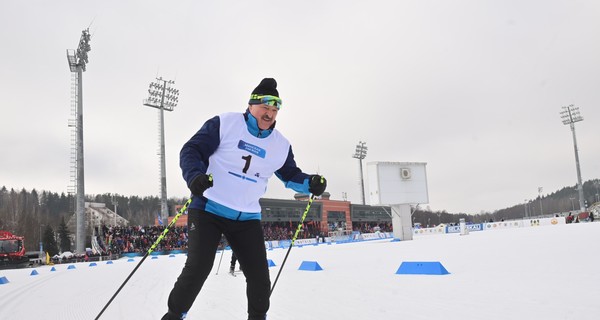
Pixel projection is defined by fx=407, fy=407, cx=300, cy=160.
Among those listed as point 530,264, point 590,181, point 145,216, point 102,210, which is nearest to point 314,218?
point 530,264

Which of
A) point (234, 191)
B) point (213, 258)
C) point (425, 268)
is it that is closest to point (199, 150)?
point (234, 191)

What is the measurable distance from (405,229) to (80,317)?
27.0 metres

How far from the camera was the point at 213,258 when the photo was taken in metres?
2.62

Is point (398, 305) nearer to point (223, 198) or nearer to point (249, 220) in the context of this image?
point (249, 220)

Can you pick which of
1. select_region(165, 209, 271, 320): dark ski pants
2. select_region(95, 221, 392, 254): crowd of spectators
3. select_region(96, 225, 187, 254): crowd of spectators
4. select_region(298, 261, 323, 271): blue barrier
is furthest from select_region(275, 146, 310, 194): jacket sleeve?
select_region(96, 225, 187, 254): crowd of spectators

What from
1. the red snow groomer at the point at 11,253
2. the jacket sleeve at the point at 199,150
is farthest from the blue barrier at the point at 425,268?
the red snow groomer at the point at 11,253

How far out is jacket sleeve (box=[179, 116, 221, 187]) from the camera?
258 cm

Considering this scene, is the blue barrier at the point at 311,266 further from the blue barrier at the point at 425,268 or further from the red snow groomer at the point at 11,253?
the red snow groomer at the point at 11,253

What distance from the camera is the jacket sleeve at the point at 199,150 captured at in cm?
258

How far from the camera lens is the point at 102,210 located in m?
110

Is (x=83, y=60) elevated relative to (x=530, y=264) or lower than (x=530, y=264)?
elevated

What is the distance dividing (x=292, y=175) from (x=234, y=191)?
648 millimetres

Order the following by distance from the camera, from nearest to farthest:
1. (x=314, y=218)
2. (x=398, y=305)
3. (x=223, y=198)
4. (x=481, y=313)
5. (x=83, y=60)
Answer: (x=223, y=198) < (x=481, y=313) < (x=398, y=305) < (x=83, y=60) < (x=314, y=218)

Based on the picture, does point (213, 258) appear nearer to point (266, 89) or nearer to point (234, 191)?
point (234, 191)
